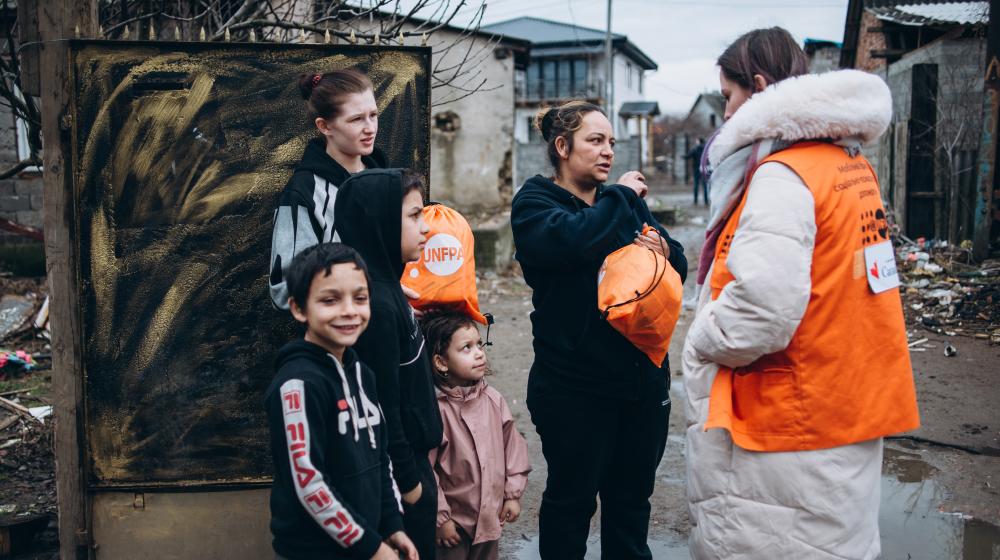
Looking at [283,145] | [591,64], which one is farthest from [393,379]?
[591,64]

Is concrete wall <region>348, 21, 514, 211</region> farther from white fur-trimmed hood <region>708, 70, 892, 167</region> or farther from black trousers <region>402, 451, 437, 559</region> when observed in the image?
white fur-trimmed hood <region>708, 70, 892, 167</region>

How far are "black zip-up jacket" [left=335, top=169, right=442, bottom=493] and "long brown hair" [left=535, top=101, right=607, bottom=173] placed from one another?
714 millimetres

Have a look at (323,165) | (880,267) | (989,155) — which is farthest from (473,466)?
(989,155)

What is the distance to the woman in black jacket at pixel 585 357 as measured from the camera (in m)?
2.76

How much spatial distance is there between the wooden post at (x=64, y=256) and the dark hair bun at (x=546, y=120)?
1.69 m

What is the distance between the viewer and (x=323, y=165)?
2717mm

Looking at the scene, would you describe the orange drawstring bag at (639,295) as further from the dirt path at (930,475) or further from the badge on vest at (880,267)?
the dirt path at (930,475)

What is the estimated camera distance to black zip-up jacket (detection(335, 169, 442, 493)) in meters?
2.43

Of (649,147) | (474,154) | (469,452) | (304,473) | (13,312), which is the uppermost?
(649,147)

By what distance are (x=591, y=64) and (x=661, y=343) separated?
1802 inches

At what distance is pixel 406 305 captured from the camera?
2.55m

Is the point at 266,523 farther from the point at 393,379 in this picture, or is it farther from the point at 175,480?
the point at 393,379

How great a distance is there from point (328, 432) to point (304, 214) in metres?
0.80

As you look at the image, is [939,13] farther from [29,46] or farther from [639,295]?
[29,46]
